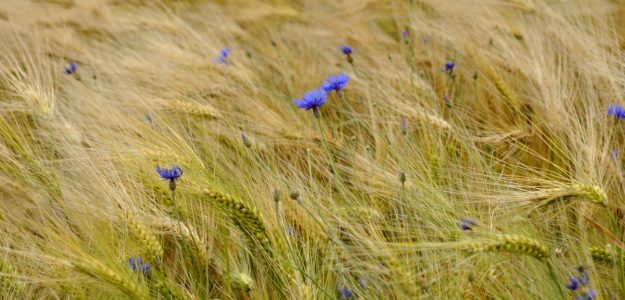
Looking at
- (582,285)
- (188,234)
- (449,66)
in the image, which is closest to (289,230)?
(188,234)

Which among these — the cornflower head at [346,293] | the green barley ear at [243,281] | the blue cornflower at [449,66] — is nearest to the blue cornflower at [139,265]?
the green barley ear at [243,281]

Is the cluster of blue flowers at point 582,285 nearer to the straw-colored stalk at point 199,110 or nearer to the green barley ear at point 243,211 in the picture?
the green barley ear at point 243,211

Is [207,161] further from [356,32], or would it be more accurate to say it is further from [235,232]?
[356,32]

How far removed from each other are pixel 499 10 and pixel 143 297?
2207 mm

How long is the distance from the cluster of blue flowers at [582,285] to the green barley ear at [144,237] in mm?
975

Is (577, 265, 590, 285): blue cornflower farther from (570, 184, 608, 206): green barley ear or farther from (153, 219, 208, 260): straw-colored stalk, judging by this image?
(153, 219, 208, 260): straw-colored stalk

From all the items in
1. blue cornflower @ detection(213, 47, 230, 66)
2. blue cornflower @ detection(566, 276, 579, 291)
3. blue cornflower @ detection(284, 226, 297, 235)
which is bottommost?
blue cornflower @ detection(213, 47, 230, 66)

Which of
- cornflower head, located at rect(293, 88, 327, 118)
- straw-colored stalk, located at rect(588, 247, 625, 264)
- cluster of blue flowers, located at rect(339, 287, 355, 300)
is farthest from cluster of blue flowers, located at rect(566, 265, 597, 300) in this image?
cornflower head, located at rect(293, 88, 327, 118)

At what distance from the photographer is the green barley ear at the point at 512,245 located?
105 cm

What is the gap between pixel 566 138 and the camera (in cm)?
180

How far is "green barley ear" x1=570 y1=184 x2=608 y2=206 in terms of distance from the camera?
123 cm

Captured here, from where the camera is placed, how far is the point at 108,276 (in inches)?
46.3

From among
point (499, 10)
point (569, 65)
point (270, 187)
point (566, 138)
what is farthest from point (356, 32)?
point (270, 187)

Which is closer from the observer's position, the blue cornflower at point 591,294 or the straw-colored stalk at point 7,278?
the blue cornflower at point 591,294
